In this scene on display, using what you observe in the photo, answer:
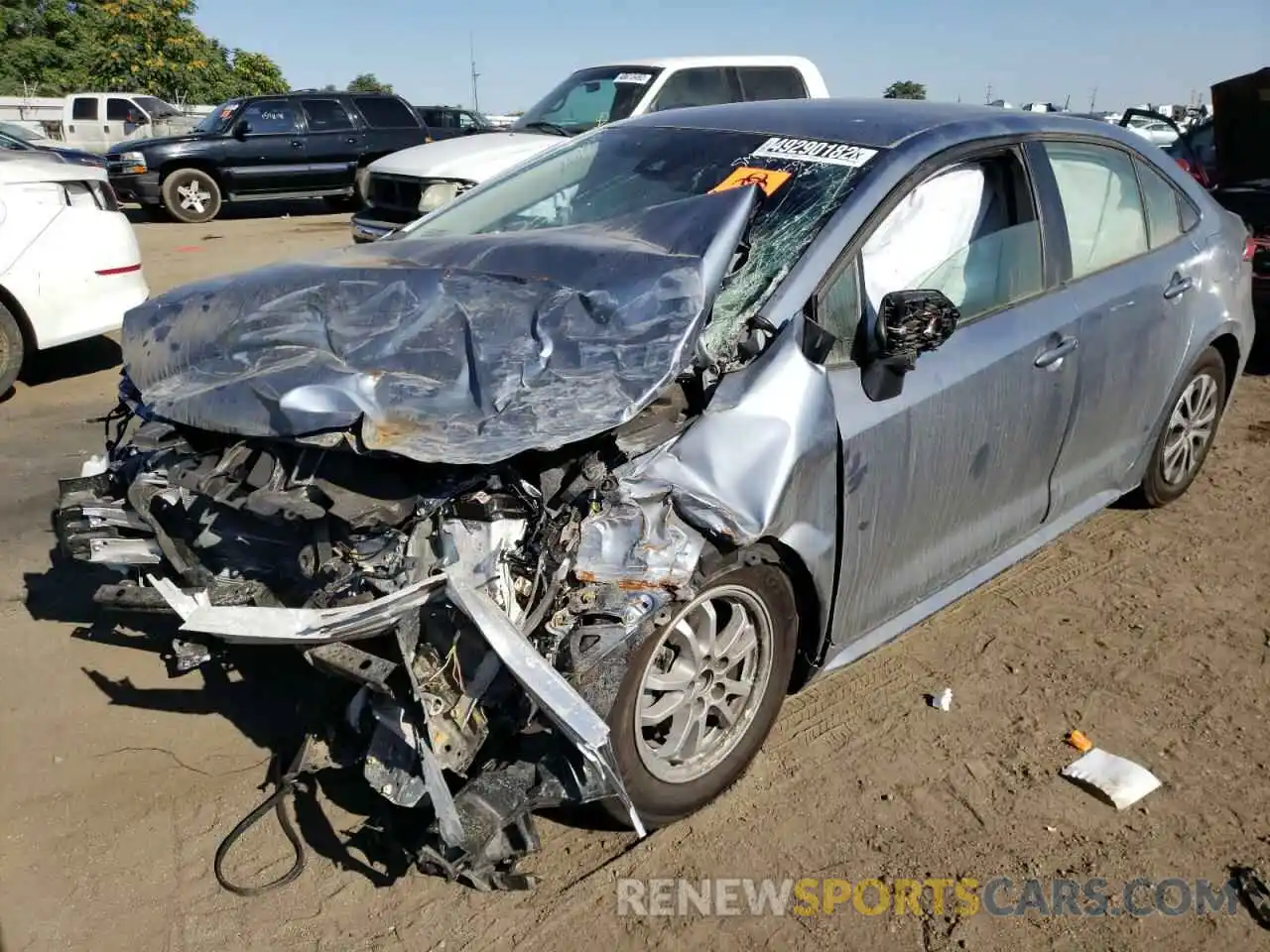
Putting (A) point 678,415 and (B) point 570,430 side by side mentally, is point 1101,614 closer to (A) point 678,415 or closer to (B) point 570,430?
(A) point 678,415

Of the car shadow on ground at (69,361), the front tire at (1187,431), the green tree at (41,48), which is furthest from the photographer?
the green tree at (41,48)

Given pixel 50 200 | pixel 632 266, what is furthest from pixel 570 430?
pixel 50 200

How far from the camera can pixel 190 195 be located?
15.4 metres

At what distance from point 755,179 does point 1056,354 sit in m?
1.19

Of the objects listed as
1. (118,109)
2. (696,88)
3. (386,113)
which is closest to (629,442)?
(696,88)

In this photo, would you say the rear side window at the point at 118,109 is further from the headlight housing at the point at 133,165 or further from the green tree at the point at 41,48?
the green tree at the point at 41,48

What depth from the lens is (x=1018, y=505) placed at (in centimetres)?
360

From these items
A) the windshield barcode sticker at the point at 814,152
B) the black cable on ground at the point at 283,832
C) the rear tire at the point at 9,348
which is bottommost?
the rear tire at the point at 9,348

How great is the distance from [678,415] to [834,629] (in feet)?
2.83

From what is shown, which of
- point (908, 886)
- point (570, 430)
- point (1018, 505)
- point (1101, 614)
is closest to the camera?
point (570, 430)

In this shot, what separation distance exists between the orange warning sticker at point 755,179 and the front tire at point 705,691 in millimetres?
1247

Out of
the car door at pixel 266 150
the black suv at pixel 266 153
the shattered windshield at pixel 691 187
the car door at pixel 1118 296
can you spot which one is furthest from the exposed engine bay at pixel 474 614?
the car door at pixel 266 150

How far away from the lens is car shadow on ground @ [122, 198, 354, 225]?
1634cm

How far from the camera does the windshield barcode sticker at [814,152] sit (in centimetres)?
318
